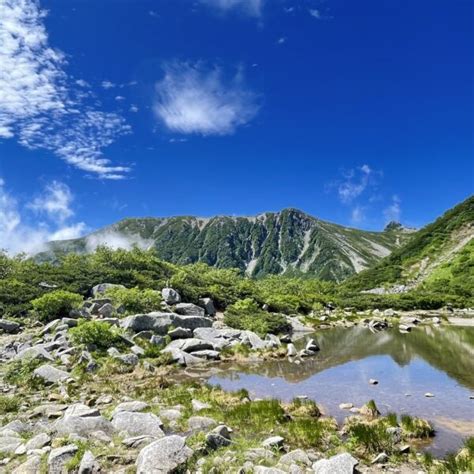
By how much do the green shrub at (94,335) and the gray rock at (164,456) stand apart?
1992 centimetres

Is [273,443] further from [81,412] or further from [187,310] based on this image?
[187,310]

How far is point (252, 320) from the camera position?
1879 inches

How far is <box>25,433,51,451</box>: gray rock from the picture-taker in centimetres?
1220

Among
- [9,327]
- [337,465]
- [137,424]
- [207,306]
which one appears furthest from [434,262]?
[137,424]

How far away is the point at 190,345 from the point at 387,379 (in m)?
15.8

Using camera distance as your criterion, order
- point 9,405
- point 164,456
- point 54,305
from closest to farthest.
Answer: point 164,456
point 9,405
point 54,305

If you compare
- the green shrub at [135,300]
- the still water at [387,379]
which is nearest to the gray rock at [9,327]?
the green shrub at [135,300]

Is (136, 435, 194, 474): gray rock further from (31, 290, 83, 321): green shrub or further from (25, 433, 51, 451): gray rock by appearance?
(31, 290, 83, 321): green shrub

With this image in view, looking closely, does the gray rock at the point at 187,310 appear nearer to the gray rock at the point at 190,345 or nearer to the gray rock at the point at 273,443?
the gray rock at the point at 190,345

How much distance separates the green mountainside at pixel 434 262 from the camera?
123938mm

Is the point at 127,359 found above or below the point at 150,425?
above

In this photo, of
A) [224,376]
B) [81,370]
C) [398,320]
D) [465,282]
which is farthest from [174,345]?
[465,282]

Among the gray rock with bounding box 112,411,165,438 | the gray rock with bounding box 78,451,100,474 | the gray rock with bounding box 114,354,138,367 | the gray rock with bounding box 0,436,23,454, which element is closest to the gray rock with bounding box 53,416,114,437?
the gray rock with bounding box 112,411,165,438

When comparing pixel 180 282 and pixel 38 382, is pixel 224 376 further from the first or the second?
pixel 180 282
